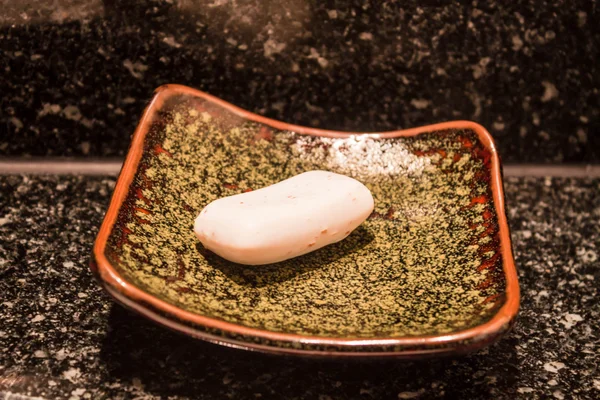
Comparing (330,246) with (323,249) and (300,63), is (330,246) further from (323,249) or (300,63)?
(300,63)

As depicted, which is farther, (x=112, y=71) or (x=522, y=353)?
(x=112, y=71)

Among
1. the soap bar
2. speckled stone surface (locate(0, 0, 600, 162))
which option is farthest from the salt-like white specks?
speckled stone surface (locate(0, 0, 600, 162))

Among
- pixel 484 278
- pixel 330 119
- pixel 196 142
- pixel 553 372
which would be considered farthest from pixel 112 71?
pixel 553 372

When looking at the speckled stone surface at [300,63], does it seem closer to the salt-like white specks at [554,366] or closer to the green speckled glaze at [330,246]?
the green speckled glaze at [330,246]

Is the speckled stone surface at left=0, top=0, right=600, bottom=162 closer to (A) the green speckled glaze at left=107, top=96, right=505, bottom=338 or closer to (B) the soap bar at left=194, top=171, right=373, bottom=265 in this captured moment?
(A) the green speckled glaze at left=107, top=96, right=505, bottom=338

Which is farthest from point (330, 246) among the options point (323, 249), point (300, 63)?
point (300, 63)

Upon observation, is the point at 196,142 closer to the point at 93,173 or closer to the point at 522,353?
the point at 93,173
